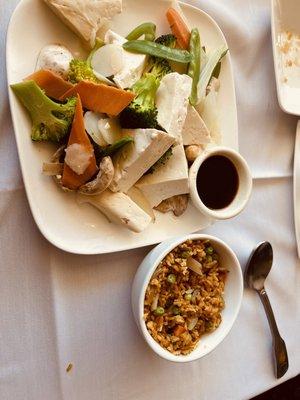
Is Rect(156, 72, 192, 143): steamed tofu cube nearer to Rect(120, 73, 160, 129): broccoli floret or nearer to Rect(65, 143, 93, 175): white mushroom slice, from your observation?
Rect(120, 73, 160, 129): broccoli floret

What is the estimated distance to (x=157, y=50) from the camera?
1.37m

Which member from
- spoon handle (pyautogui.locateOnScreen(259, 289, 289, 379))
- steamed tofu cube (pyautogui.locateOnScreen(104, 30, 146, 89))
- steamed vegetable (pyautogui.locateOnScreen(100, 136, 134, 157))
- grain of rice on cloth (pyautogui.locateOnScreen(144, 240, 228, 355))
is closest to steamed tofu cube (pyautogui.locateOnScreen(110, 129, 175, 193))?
steamed vegetable (pyautogui.locateOnScreen(100, 136, 134, 157))

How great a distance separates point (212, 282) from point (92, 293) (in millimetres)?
337

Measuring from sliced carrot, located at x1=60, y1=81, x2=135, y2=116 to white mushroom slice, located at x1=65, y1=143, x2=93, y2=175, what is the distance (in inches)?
A: 4.5

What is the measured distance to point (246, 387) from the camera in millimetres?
1592

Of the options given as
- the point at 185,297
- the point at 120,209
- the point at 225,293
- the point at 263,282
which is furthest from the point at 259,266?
the point at 120,209

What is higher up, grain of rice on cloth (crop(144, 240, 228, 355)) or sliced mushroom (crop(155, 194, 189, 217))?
sliced mushroom (crop(155, 194, 189, 217))

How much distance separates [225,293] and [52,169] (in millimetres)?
609

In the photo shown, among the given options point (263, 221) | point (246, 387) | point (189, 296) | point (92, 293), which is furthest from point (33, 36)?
point (246, 387)

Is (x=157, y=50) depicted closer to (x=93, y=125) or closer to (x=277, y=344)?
(x=93, y=125)

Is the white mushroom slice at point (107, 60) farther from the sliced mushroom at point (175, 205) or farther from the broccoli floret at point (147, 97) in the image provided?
the sliced mushroom at point (175, 205)

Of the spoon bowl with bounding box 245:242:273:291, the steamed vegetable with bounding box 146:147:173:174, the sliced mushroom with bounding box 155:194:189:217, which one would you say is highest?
the steamed vegetable with bounding box 146:147:173:174

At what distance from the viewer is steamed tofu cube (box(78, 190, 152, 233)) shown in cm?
129

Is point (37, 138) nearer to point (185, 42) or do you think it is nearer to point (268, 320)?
point (185, 42)
